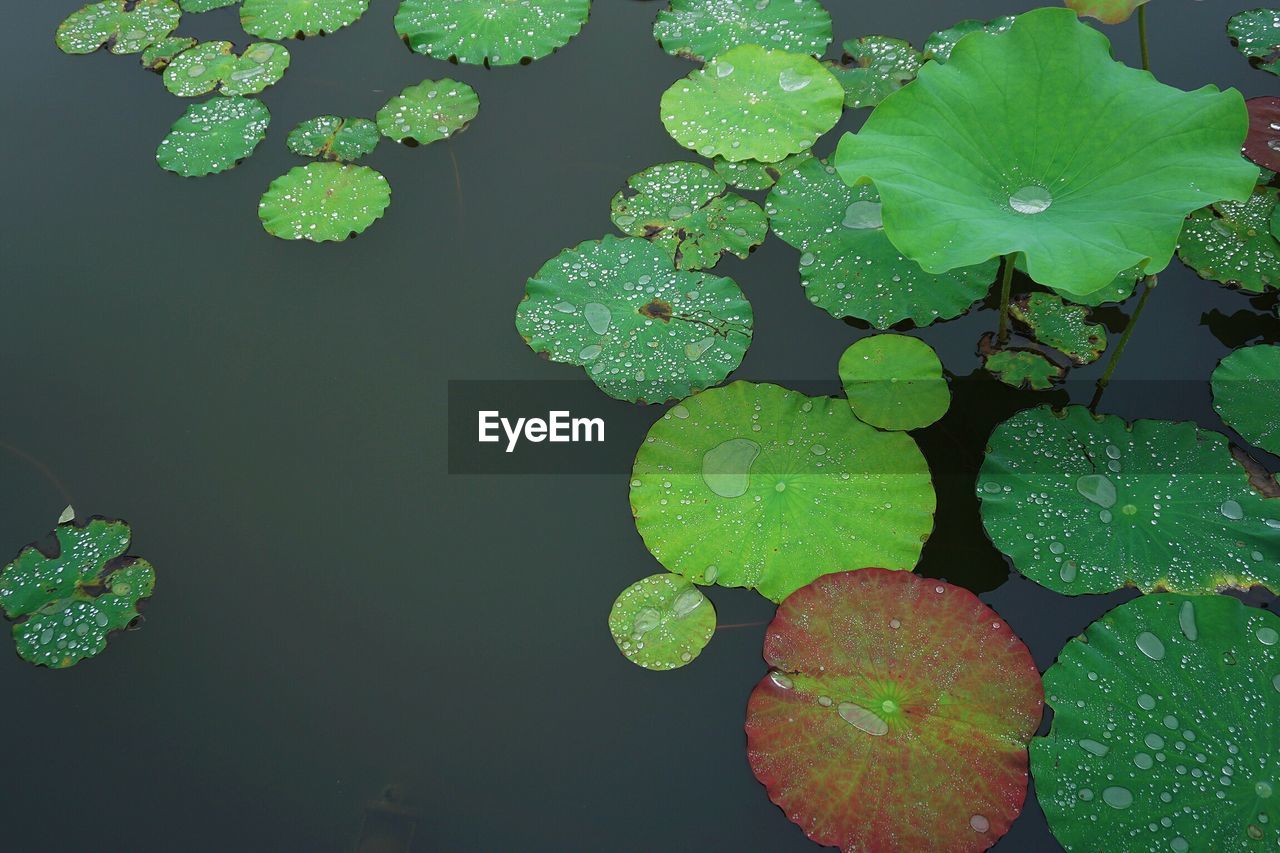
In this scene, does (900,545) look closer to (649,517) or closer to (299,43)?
→ (649,517)

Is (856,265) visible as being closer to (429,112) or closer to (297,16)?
(429,112)

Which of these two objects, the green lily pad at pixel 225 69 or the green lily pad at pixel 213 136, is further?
the green lily pad at pixel 225 69

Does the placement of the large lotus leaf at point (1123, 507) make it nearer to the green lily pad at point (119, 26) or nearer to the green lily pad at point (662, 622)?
the green lily pad at point (662, 622)

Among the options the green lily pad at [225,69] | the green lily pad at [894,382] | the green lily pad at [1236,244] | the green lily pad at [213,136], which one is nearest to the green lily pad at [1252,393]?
the green lily pad at [1236,244]

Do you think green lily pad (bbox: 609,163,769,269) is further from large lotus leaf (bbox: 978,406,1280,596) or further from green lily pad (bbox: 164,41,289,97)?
green lily pad (bbox: 164,41,289,97)

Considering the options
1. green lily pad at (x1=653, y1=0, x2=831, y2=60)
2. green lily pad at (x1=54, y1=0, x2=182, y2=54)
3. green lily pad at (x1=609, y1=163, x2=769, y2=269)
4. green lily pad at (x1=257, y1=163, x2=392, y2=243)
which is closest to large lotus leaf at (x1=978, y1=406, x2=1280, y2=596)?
green lily pad at (x1=609, y1=163, x2=769, y2=269)

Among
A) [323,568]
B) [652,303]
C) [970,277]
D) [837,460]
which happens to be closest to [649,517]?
[837,460]

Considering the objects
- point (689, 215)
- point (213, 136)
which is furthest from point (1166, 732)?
point (213, 136)
